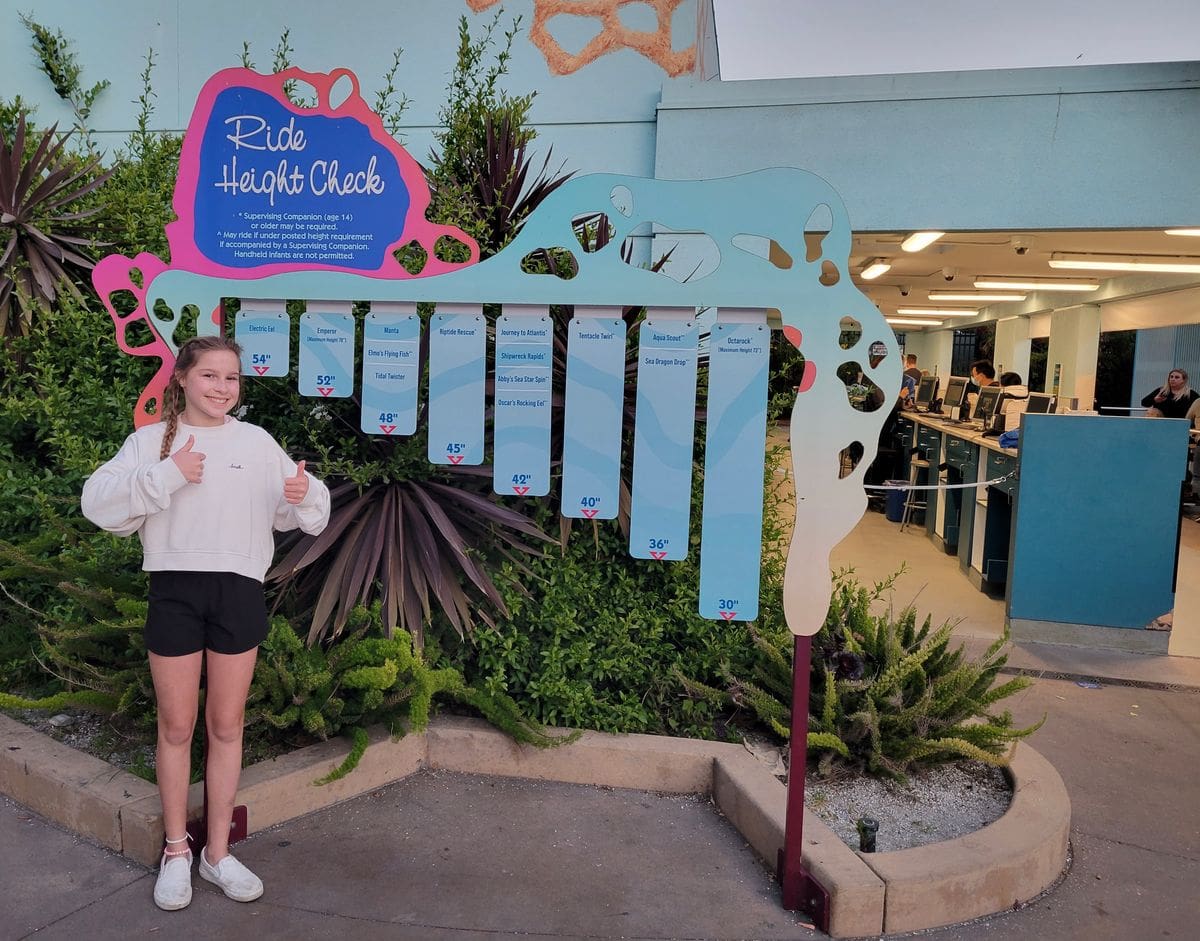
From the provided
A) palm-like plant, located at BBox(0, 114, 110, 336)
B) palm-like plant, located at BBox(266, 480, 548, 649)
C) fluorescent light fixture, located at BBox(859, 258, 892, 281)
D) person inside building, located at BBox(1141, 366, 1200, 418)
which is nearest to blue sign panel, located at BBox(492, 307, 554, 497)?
palm-like plant, located at BBox(266, 480, 548, 649)

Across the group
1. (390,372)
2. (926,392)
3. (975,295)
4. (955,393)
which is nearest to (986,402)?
(955,393)

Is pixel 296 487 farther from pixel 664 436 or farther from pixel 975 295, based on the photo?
pixel 975 295

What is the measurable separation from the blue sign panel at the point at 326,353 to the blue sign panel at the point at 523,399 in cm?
53

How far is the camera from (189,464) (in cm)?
261

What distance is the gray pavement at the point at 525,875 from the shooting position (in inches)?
109

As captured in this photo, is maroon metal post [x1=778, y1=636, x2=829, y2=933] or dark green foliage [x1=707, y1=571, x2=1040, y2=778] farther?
dark green foliage [x1=707, y1=571, x2=1040, y2=778]

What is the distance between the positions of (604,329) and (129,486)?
4.84 ft

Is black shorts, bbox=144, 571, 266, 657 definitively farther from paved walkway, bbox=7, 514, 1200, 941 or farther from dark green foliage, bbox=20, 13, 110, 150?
dark green foliage, bbox=20, 13, 110, 150

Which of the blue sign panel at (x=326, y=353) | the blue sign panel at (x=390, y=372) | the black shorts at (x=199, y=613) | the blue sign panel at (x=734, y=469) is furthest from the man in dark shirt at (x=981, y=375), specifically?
the black shorts at (x=199, y=613)

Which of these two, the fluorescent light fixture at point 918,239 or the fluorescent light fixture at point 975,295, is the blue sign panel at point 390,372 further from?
the fluorescent light fixture at point 975,295

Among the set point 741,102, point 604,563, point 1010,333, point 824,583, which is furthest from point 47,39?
point 1010,333

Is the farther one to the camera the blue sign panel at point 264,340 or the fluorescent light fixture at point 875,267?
the fluorescent light fixture at point 875,267

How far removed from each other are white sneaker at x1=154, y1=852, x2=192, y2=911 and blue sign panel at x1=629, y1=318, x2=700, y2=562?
166cm

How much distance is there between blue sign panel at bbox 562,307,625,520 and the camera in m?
3.14
